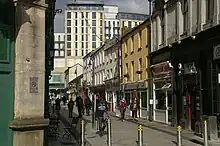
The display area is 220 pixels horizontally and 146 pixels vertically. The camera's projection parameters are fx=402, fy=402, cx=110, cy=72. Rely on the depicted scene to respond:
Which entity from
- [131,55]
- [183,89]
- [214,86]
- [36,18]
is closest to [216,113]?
[214,86]

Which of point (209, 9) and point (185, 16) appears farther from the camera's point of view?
point (185, 16)

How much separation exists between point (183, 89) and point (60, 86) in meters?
64.9

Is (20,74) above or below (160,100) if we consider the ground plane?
above

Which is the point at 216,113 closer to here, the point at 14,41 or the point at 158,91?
the point at 158,91

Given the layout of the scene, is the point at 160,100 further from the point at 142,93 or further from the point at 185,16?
the point at 185,16

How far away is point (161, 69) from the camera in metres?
27.7

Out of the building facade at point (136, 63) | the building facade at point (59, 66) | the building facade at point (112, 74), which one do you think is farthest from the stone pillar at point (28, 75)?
the building facade at point (59, 66)

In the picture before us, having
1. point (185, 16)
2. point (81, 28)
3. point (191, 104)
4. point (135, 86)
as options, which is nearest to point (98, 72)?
point (135, 86)

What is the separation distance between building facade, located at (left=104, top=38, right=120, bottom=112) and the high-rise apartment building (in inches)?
2912

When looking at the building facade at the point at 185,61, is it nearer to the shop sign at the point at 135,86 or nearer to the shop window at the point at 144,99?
the shop sign at the point at 135,86

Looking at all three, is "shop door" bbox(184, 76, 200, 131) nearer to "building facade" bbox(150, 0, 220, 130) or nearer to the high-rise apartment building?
"building facade" bbox(150, 0, 220, 130)

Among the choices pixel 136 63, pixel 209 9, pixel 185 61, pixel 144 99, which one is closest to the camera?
pixel 209 9

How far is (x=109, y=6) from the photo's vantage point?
138 m

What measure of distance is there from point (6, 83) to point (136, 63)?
2921 centimetres
